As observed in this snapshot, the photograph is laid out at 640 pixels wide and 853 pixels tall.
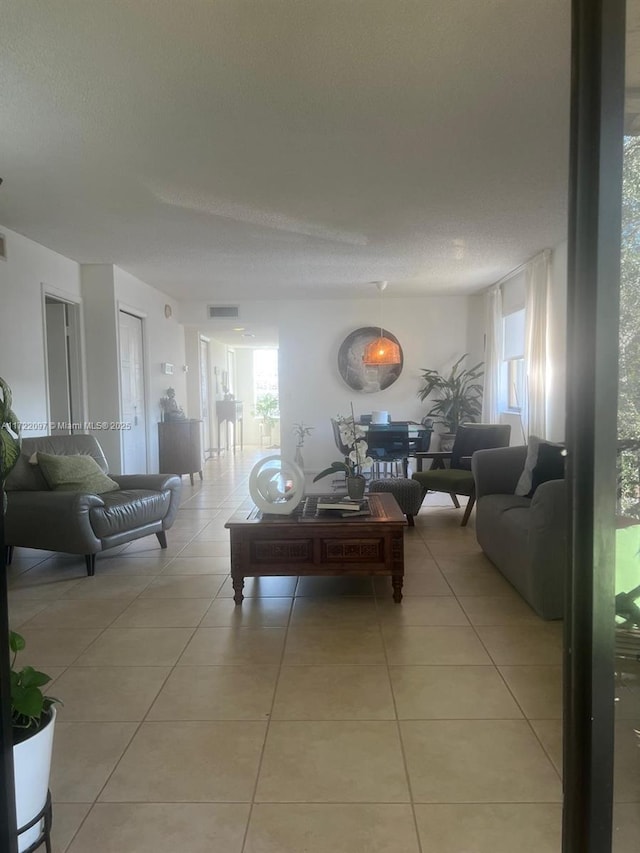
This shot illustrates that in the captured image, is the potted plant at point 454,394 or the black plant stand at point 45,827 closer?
the black plant stand at point 45,827

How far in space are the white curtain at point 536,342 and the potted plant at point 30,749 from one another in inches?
200

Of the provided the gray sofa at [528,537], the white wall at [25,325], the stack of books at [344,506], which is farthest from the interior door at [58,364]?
the gray sofa at [528,537]

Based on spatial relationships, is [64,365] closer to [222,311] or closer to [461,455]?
[222,311]

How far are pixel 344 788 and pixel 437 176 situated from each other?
3.29 metres

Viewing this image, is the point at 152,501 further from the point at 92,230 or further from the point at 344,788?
the point at 344,788

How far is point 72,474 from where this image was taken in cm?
397

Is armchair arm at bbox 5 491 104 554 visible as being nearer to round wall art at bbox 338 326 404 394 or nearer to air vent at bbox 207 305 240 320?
round wall art at bbox 338 326 404 394

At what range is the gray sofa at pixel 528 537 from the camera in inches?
113

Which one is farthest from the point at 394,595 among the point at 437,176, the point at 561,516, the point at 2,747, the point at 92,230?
the point at 92,230

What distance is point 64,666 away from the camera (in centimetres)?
248

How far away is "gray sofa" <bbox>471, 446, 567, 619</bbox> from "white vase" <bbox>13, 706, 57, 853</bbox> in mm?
2105

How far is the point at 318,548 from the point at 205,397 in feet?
22.6

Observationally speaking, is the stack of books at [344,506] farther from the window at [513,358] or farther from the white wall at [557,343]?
the window at [513,358]

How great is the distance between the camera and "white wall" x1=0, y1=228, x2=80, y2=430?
4.42 meters
